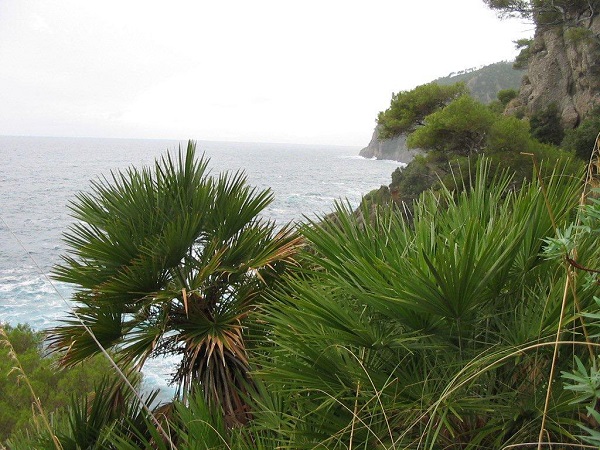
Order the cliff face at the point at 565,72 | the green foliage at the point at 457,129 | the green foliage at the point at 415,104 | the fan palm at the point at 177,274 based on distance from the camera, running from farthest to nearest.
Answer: the green foliage at the point at 415,104, the cliff face at the point at 565,72, the green foliage at the point at 457,129, the fan palm at the point at 177,274

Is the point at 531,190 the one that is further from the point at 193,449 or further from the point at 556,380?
the point at 193,449

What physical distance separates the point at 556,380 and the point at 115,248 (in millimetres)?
3319

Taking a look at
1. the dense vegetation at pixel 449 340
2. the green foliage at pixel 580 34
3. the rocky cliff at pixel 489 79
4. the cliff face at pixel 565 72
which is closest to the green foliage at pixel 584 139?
the cliff face at pixel 565 72

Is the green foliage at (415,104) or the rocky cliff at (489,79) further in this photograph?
the rocky cliff at (489,79)

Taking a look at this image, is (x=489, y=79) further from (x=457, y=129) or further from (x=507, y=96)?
(x=457, y=129)

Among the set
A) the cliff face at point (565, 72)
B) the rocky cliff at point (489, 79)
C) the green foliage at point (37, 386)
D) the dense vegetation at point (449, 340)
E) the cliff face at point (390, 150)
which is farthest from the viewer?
the cliff face at point (390, 150)

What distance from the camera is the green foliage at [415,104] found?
84.4 feet

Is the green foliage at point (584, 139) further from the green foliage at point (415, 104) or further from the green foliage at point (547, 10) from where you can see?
the green foliage at point (547, 10)

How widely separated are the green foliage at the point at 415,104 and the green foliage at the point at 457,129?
2.74 m

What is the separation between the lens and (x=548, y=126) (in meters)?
26.5

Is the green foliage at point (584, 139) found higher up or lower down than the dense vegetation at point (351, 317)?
higher up

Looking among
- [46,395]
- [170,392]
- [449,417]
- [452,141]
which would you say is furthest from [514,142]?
[449,417]

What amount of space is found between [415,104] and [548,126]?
7526mm

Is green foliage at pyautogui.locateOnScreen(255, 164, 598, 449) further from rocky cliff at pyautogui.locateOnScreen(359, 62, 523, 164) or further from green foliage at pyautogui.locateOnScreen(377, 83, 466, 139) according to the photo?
rocky cliff at pyautogui.locateOnScreen(359, 62, 523, 164)
